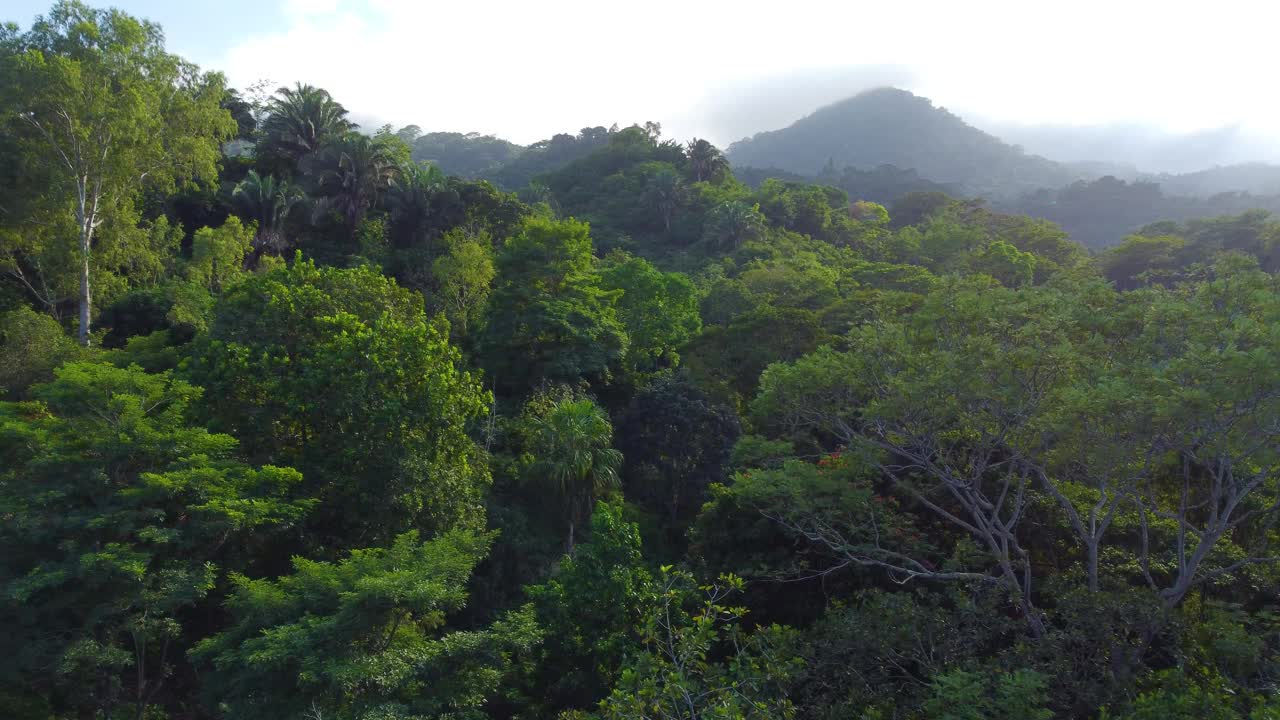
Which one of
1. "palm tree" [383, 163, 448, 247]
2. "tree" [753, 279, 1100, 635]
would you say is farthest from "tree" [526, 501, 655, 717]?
"palm tree" [383, 163, 448, 247]

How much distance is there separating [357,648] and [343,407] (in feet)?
14.9

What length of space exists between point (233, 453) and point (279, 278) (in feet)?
13.2

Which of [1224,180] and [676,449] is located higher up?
[1224,180]

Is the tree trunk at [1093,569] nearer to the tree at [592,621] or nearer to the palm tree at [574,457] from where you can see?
the tree at [592,621]

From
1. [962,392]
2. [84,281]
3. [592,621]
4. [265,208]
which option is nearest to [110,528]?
[592,621]

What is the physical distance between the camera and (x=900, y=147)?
143625 millimetres

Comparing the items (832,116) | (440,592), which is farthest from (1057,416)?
(832,116)

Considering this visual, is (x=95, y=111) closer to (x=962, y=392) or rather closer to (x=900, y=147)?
(x=962, y=392)

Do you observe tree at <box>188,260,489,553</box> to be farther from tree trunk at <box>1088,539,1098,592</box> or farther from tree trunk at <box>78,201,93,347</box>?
tree trunk at <box>1088,539,1098,592</box>

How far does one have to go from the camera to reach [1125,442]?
812 centimetres

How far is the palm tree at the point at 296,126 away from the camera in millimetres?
27031

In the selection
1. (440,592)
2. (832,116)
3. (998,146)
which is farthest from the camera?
(832,116)

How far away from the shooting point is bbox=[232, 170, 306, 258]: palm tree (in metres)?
22.9

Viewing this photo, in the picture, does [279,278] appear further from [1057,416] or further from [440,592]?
[1057,416]
